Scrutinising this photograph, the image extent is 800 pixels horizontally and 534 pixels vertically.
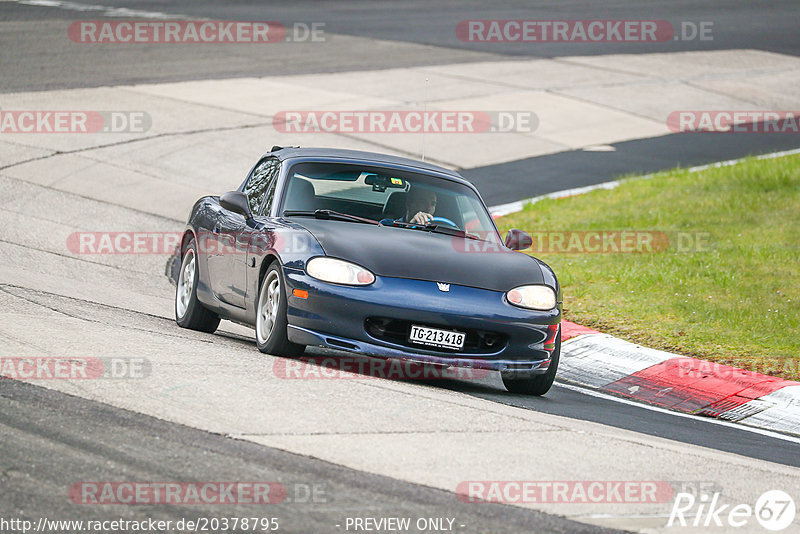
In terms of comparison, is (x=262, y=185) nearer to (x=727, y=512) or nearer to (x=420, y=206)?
(x=420, y=206)

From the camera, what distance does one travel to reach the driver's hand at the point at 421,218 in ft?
30.2

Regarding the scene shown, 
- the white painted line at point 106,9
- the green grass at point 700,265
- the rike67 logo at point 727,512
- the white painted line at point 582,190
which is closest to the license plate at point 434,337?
the rike67 logo at point 727,512

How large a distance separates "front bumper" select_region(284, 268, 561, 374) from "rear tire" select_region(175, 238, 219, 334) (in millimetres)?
2210

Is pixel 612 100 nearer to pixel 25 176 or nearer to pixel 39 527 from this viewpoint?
pixel 25 176

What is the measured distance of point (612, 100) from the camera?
→ 25.5 meters

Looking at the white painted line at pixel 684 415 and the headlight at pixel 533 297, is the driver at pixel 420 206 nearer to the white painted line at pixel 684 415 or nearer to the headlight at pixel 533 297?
the headlight at pixel 533 297

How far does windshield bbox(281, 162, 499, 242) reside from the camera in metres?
9.12

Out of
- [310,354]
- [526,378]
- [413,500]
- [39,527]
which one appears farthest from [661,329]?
[39,527]

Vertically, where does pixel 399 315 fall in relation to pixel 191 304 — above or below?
above

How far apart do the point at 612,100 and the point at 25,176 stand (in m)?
13.0

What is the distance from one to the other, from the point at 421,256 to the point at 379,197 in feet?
4.07

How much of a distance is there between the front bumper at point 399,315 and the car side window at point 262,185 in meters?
1.46

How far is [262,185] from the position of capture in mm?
9789

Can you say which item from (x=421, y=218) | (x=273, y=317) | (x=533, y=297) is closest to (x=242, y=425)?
(x=273, y=317)
